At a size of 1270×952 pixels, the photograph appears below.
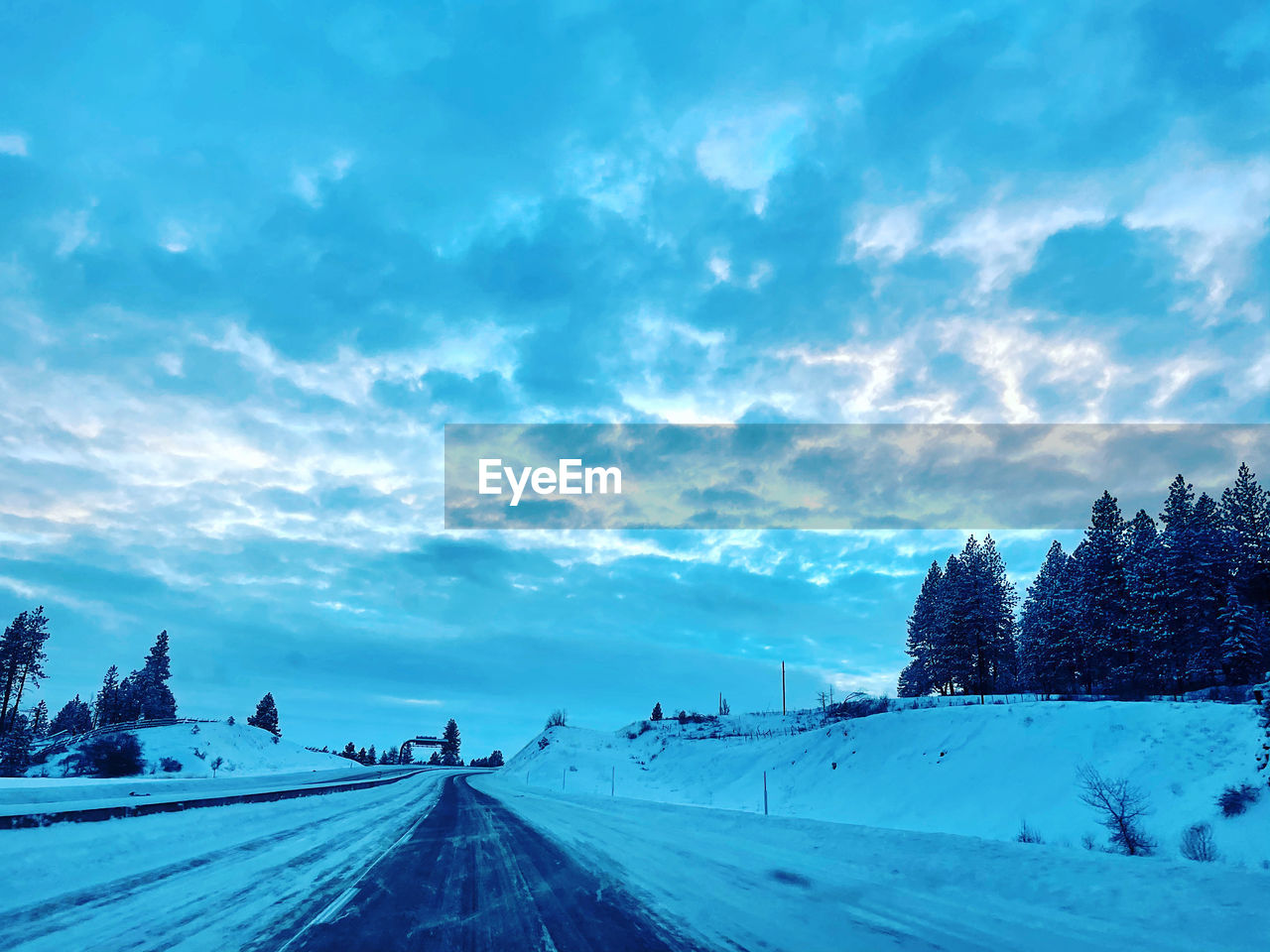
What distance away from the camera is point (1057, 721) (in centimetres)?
2978

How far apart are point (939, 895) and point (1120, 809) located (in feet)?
40.8

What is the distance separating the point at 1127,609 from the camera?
50.4 metres

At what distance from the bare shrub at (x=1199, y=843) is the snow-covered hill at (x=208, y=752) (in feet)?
199

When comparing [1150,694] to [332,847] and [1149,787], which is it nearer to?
[1149,787]

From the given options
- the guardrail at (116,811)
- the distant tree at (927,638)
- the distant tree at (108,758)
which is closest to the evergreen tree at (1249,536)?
the distant tree at (927,638)

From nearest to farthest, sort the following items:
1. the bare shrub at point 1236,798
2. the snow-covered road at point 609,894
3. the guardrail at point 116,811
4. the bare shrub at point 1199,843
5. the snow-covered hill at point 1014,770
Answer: the snow-covered road at point 609,894
the guardrail at point 116,811
the bare shrub at point 1199,843
the bare shrub at point 1236,798
the snow-covered hill at point 1014,770

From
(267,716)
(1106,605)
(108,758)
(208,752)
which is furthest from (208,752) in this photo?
(1106,605)

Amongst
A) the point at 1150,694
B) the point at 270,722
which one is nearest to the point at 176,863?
the point at 1150,694

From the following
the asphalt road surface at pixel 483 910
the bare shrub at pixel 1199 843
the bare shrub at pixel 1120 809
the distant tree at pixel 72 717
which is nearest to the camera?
the asphalt road surface at pixel 483 910

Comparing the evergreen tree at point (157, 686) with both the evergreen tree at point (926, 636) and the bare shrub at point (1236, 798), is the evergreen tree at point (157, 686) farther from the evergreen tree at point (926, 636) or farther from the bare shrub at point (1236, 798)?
the bare shrub at point (1236, 798)

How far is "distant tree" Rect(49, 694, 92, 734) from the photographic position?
111500mm

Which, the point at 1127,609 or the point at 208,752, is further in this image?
the point at 208,752

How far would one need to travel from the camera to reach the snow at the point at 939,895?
7.79 m

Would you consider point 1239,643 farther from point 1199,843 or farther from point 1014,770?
point 1199,843
